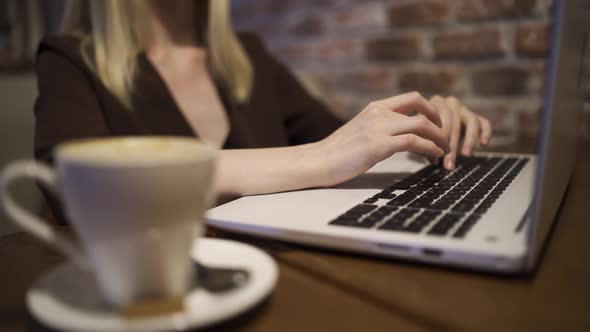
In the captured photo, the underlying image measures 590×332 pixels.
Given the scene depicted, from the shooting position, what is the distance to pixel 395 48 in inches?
56.5

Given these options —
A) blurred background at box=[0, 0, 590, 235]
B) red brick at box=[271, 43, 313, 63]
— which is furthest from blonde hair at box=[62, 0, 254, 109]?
red brick at box=[271, 43, 313, 63]

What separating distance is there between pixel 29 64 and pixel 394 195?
1.87 meters

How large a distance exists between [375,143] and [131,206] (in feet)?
1.24

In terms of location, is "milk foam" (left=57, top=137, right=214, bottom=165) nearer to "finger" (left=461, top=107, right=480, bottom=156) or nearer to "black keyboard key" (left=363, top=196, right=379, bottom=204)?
"black keyboard key" (left=363, top=196, right=379, bottom=204)

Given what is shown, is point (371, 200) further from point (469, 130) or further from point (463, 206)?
point (469, 130)

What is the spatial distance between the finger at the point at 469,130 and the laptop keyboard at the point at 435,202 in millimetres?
38

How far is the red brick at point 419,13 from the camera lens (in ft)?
4.29

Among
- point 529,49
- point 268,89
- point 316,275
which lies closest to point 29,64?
point 268,89

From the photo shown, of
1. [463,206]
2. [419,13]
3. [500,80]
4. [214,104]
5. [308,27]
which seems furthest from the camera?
[308,27]

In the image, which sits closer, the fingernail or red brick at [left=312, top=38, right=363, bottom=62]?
the fingernail

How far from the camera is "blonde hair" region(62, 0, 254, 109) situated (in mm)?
957

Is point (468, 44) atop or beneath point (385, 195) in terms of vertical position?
atop

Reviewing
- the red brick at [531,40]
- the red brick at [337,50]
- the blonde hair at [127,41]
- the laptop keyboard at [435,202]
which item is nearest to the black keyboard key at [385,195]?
the laptop keyboard at [435,202]

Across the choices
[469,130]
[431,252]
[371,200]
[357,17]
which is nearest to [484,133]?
[469,130]
